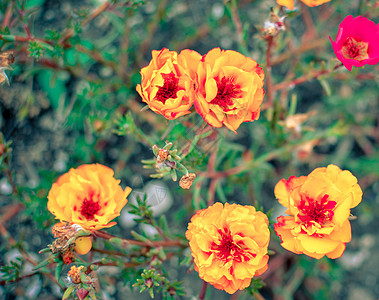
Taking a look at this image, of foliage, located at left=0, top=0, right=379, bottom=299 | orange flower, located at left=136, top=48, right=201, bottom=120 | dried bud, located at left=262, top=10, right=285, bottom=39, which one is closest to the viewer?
orange flower, located at left=136, top=48, right=201, bottom=120

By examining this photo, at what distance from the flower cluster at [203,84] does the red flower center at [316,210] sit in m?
0.34

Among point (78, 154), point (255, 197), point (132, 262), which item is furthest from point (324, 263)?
point (78, 154)

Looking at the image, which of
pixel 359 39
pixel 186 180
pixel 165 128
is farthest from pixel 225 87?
pixel 359 39

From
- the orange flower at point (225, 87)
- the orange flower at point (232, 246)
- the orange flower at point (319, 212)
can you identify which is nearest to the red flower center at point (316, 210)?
the orange flower at point (319, 212)

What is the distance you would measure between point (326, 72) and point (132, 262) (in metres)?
1.08

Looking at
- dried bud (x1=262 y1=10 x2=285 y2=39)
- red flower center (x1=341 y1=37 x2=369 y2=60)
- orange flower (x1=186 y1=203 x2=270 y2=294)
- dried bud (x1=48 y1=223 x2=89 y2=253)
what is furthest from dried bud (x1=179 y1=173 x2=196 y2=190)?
red flower center (x1=341 y1=37 x2=369 y2=60)

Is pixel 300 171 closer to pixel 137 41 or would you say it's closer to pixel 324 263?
pixel 324 263

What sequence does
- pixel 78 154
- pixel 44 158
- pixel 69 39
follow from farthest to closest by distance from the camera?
pixel 44 158, pixel 78 154, pixel 69 39

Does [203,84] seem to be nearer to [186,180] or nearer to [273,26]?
[186,180]

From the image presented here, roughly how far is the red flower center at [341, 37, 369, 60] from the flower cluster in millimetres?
447

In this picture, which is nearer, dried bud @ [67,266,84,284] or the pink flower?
dried bud @ [67,266,84,284]

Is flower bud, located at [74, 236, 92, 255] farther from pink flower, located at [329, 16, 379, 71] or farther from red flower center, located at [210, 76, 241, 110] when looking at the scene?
pink flower, located at [329, 16, 379, 71]

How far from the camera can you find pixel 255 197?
1.94m

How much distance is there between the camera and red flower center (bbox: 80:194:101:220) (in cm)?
110
